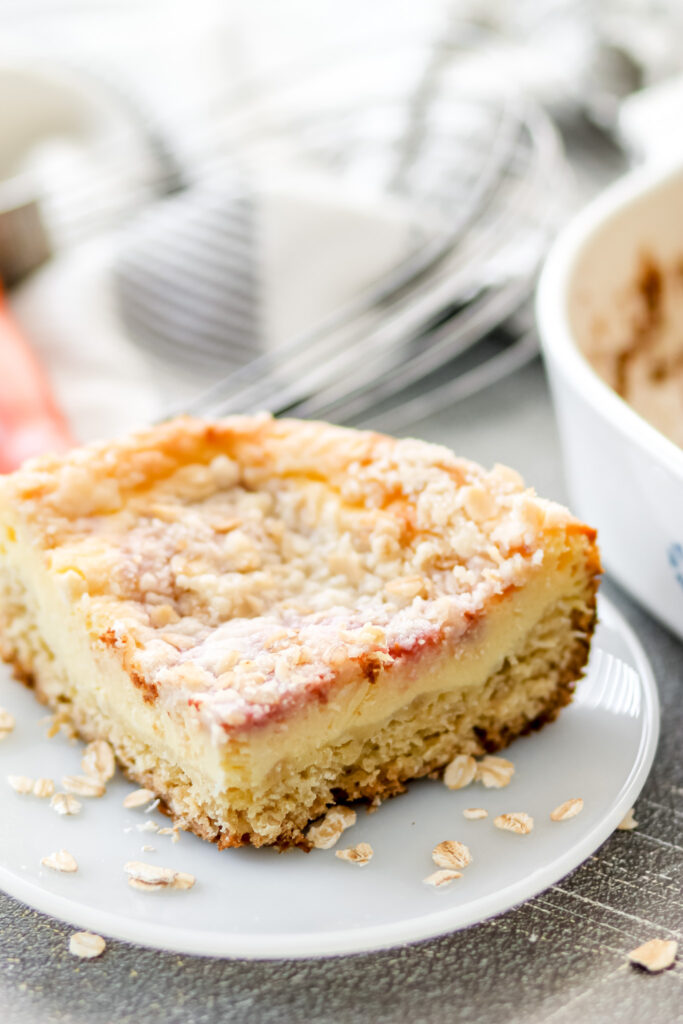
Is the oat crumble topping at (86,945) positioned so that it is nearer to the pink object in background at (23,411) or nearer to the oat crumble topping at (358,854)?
the oat crumble topping at (358,854)

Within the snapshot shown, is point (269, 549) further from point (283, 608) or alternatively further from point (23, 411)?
point (23, 411)

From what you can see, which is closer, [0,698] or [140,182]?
[0,698]

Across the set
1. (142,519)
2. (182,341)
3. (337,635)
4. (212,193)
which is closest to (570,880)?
(337,635)

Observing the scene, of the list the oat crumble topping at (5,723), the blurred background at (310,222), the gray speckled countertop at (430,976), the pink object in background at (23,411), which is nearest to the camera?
the gray speckled countertop at (430,976)

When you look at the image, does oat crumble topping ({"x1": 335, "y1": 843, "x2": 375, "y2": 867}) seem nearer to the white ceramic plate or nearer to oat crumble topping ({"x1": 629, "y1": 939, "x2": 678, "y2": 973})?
the white ceramic plate

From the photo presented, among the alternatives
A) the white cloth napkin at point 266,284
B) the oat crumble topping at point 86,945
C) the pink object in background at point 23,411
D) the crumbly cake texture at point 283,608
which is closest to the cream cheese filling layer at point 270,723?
the crumbly cake texture at point 283,608

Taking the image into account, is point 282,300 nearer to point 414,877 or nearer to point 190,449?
point 190,449
